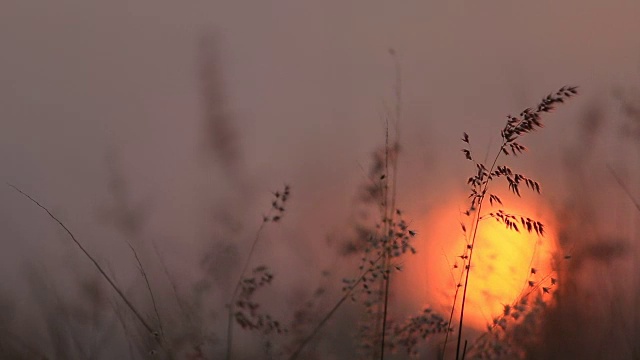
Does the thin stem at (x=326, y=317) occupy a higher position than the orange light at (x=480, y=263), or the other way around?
the orange light at (x=480, y=263)

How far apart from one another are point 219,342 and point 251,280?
142mm

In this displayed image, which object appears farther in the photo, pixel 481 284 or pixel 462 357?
pixel 481 284

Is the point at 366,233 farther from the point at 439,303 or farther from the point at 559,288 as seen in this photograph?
the point at 559,288

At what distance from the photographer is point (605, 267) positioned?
4.93 ft

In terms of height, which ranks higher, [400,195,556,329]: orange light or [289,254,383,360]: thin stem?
[400,195,556,329]: orange light

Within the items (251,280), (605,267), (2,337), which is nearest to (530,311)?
(605,267)

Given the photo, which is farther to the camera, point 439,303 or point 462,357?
point 439,303

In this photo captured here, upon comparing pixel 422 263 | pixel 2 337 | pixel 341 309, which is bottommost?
pixel 2 337

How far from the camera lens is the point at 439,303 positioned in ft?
4.79

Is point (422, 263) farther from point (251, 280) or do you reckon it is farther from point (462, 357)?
point (251, 280)

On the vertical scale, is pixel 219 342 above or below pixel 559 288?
below

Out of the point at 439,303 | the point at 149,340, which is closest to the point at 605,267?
the point at 439,303

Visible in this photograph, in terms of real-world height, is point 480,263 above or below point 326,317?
above

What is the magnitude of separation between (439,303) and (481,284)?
91 mm
